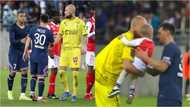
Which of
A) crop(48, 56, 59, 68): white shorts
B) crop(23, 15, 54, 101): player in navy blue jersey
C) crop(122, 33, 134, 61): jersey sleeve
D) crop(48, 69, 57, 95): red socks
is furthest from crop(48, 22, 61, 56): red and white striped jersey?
crop(122, 33, 134, 61): jersey sleeve

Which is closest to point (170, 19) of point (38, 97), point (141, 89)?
point (141, 89)

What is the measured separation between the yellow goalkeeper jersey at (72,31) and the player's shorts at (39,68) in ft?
2.67

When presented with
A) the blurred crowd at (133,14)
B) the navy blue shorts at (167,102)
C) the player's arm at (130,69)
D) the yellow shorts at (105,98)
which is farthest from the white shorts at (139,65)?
the blurred crowd at (133,14)

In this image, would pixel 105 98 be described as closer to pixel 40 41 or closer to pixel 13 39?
pixel 40 41

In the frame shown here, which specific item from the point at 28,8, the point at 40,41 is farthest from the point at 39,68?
the point at 28,8

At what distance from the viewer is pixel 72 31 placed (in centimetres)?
1619

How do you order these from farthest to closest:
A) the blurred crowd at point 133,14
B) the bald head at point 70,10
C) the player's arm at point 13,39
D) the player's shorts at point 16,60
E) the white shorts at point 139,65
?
the blurred crowd at point 133,14 < the player's shorts at point 16,60 < the player's arm at point 13,39 < the bald head at point 70,10 < the white shorts at point 139,65

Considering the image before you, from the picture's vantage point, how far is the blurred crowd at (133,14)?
87.7 ft

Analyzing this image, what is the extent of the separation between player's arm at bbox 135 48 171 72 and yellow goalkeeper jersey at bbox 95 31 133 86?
2.53ft

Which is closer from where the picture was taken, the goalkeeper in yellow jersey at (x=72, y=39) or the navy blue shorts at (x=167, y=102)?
the navy blue shorts at (x=167, y=102)

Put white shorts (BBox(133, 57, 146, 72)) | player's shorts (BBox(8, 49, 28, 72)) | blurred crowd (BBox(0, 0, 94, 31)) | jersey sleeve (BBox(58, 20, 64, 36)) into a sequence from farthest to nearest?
blurred crowd (BBox(0, 0, 94, 31)), player's shorts (BBox(8, 49, 28, 72)), jersey sleeve (BBox(58, 20, 64, 36)), white shorts (BBox(133, 57, 146, 72))

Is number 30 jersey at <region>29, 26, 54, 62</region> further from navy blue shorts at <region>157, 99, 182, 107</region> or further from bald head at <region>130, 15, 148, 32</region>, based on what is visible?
navy blue shorts at <region>157, 99, 182, 107</region>

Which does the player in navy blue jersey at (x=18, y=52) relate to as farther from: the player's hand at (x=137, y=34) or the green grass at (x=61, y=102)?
the player's hand at (x=137, y=34)

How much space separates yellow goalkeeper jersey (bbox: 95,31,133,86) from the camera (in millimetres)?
10773
